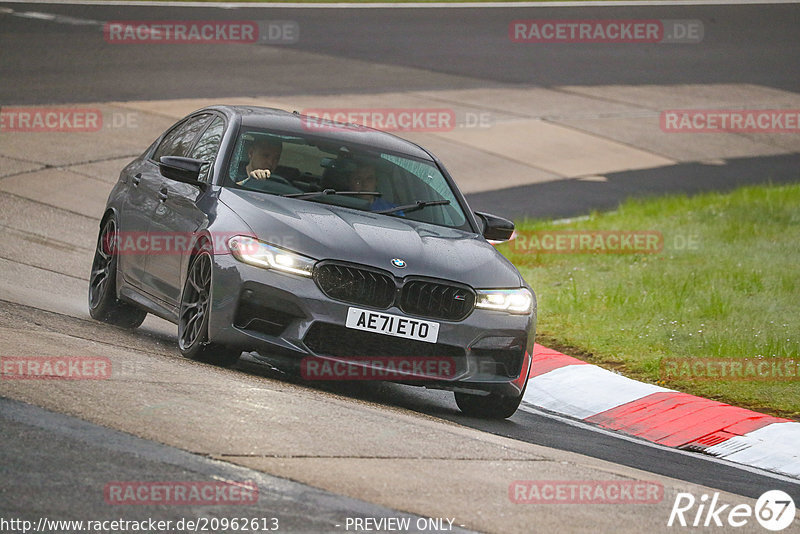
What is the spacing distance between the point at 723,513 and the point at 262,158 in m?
3.96

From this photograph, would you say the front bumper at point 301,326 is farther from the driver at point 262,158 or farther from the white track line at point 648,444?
the white track line at point 648,444

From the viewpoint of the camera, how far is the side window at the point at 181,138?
9.52m

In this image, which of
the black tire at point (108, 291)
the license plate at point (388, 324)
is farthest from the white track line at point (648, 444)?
the black tire at point (108, 291)

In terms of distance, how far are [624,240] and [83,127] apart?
7637mm

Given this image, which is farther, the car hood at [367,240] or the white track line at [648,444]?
the white track line at [648,444]

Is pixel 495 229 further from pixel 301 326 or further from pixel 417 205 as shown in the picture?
pixel 301 326

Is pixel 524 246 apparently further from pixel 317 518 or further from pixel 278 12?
pixel 278 12

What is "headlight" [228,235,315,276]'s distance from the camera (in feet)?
24.7

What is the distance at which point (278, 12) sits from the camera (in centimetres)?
3216

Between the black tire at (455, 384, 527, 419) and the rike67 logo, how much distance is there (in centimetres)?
191

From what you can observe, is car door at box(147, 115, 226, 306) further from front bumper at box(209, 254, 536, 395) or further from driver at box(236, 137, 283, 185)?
front bumper at box(209, 254, 536, 395)

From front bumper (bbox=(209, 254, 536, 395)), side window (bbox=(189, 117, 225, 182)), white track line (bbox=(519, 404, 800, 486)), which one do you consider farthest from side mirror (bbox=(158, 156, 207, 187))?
white track line (bbox=(519, 404, 800, 486))

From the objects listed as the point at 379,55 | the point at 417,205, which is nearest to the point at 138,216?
the point at 417,205

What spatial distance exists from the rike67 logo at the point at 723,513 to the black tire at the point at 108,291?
4.71 meters
